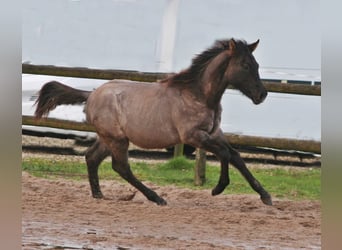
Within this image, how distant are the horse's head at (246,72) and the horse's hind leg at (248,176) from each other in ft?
1.30

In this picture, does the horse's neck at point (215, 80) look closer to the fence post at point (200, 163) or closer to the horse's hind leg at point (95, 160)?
the fence post at point (200, 163)

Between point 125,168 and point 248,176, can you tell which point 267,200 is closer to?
point 248,176

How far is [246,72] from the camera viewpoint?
498 cm

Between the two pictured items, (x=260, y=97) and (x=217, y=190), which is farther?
(x=217, y=190)

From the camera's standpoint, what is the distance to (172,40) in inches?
194

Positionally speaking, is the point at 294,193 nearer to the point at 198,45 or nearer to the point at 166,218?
the point at 166,218

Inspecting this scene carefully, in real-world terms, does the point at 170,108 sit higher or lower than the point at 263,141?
higher

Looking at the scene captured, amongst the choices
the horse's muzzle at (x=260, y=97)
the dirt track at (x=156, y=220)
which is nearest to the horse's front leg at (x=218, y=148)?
the dirt track at (x=156, y=220)

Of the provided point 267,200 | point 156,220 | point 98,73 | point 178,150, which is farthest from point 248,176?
point 98,73

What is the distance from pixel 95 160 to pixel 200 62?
1009mm

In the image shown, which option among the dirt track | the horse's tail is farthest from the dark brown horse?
the dirt track

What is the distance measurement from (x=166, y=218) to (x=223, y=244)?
0.48 metres

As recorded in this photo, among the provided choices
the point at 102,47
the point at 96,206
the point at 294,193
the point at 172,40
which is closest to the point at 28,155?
the point at 96,206

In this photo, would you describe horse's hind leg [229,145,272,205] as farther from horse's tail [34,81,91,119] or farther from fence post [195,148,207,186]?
horse's tail [34,81,91,119]
